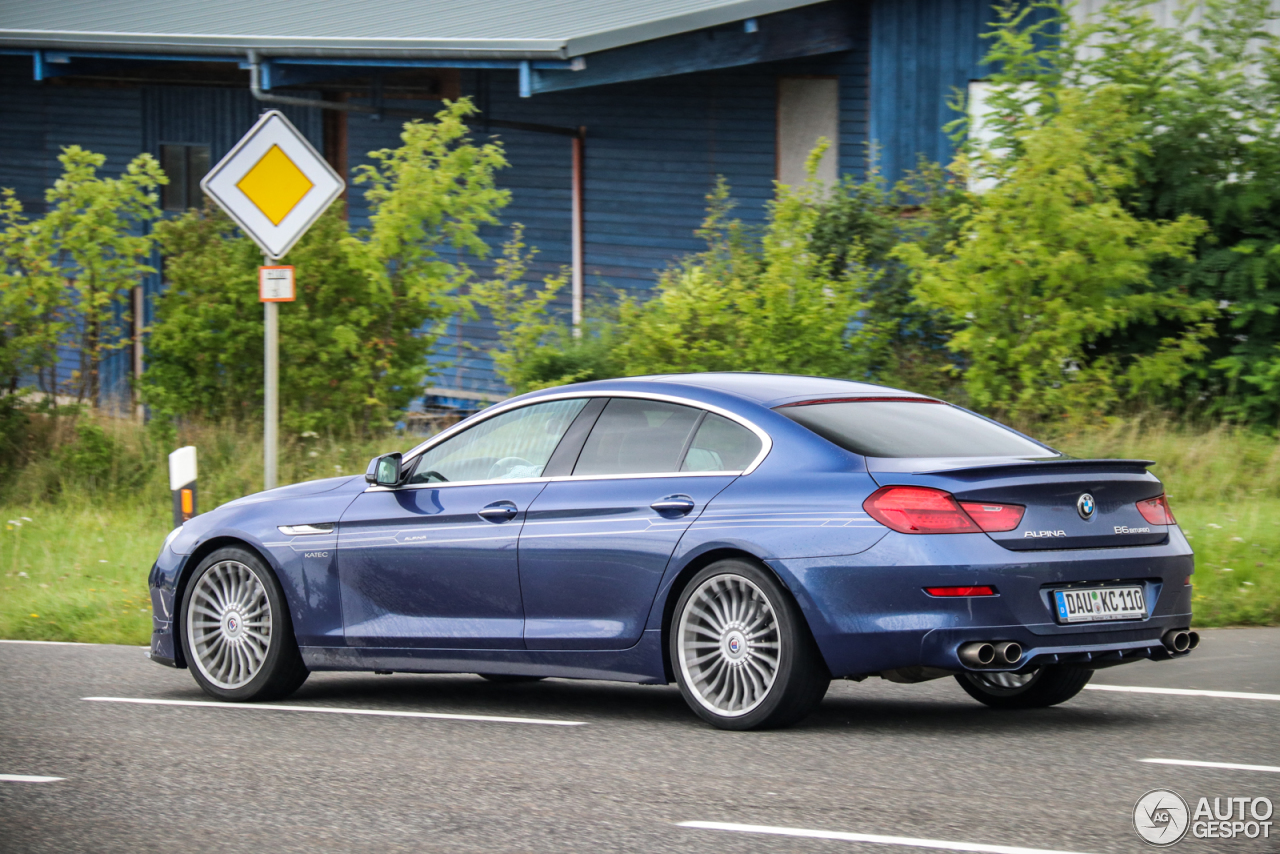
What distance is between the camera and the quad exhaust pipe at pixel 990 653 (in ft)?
20.7

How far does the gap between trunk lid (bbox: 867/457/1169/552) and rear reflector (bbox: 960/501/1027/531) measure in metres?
0.02

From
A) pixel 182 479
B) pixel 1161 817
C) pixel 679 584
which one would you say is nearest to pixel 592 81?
pixel 182 479

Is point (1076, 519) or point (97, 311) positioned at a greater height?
point (97, 311)

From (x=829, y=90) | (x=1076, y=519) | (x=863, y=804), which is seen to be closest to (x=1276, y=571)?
(x=1076, y=519)

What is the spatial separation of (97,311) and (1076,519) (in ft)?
38.1

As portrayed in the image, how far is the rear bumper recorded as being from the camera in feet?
20.7

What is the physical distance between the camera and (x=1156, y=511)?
695cm

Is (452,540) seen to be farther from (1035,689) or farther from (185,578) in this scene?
(1035,689)

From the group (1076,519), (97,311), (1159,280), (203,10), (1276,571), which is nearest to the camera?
(1076,519)

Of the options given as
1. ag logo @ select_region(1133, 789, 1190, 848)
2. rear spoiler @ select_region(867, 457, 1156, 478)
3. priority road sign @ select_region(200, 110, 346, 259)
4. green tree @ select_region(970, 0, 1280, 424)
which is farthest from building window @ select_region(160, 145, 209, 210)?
ag logo @ select_region(1133, 789, 1190, 848)

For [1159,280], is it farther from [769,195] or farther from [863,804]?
[863,804]

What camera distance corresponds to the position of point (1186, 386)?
14.4 m

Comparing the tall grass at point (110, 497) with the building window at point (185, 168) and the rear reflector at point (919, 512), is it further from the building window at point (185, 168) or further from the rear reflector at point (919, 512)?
the building window at point (185, 168)

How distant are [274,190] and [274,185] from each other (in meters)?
0.03
